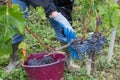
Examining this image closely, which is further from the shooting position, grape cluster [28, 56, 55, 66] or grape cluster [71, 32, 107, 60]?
grape cluster [28, 56, 55, 66]

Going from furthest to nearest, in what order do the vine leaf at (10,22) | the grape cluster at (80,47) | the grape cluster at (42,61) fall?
the grape cluster at (42,61) → the grape cluster at (80,47) → the vine leaf at (10,22)

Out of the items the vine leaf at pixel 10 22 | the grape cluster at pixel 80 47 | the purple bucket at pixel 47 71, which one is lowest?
the purple bucket at pixel 47 71

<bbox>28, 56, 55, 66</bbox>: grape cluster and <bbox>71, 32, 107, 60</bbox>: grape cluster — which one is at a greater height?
<bbox>71, 32, 107, 60</bbox>: grape cluster

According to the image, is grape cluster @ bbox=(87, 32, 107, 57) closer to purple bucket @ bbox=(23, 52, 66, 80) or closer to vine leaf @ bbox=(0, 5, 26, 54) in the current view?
purple bucket @ bbox=(23, 52, 66, 80)

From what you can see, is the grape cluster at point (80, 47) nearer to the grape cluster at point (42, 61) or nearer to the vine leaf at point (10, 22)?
the grape cluster at point (42, 61)

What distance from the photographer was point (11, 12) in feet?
5.66

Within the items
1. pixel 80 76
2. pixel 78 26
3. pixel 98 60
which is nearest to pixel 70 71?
pixel 80 76

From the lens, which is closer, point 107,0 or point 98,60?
point 107,0

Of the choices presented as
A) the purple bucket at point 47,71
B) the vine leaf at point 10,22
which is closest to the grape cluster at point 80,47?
the purple bucket at point 47,71

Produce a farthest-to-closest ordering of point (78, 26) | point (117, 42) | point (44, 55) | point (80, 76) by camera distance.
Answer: point (78, 26), point (117, 42), point (80, 76), point (44, 55)

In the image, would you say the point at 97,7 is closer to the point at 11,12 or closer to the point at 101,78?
the point at 11,12

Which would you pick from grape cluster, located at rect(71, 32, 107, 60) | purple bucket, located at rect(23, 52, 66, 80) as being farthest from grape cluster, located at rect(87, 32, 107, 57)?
purple bucket, located at rect(23, 52, 66, 80)

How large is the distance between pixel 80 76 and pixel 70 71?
0.13 meters

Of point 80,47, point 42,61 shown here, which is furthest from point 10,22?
point 42,61
